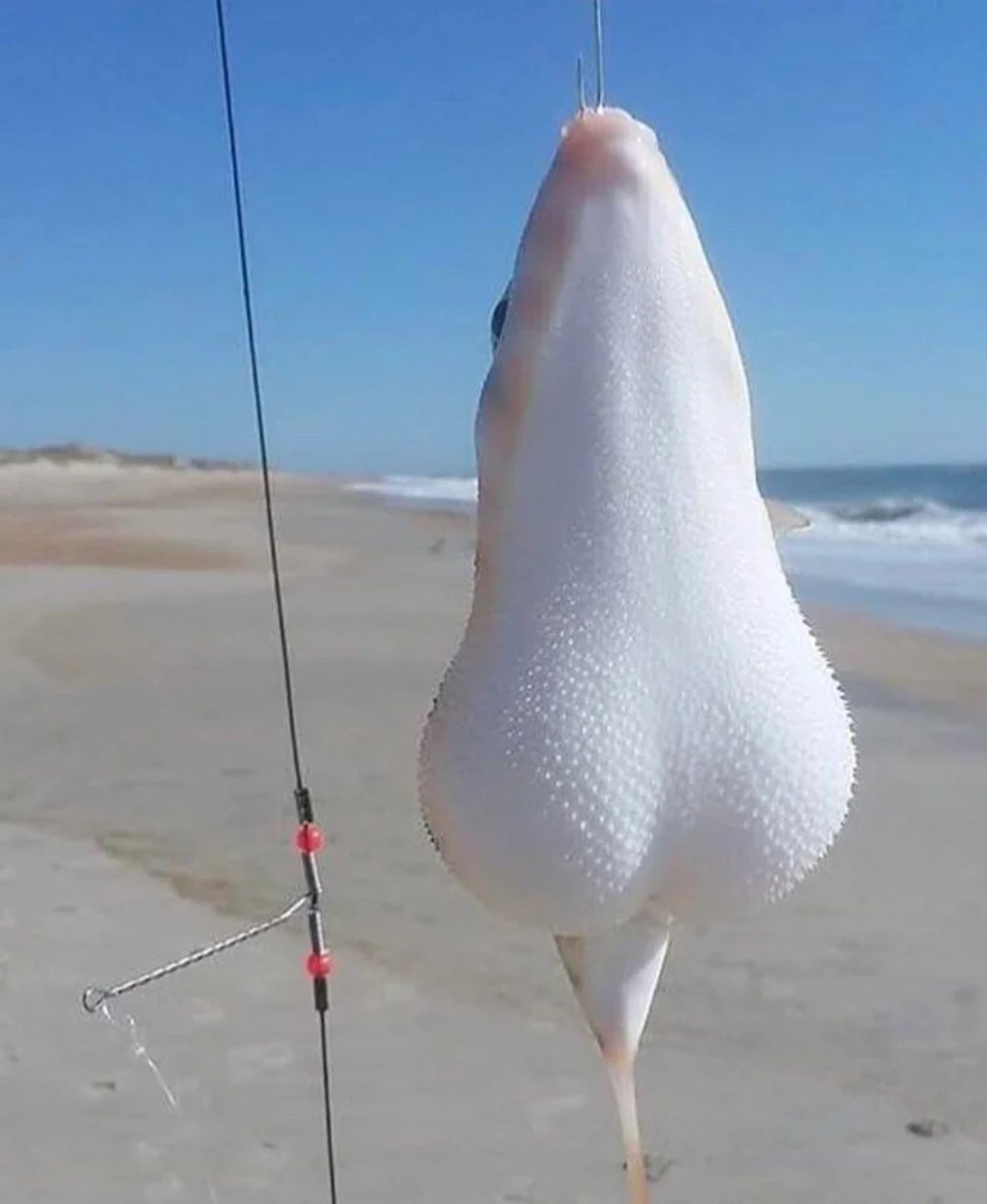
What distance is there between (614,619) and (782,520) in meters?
0.39

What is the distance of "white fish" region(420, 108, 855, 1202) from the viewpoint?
3.17 feet

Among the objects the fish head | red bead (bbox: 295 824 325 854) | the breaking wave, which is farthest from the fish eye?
the breaking wave

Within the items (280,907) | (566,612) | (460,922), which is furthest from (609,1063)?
(280,907)

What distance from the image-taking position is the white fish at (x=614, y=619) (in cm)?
97

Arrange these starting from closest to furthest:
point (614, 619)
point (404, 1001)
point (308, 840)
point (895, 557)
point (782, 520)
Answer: point (614, 619) < point (782, 520) < point (308, 840) < point (404, 1001) < point (895, 557)

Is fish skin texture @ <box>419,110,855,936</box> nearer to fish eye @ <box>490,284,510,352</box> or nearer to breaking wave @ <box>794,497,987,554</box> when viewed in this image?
fish eye @ <box>490,284,510,352</box>

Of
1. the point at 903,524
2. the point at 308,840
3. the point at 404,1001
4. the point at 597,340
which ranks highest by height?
the point at 597,340

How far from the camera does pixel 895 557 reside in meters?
19.1

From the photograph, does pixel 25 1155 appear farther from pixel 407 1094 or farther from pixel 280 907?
pixel 280 907

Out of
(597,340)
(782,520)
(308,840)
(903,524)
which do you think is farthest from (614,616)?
(903,524)

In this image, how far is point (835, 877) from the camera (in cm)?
543

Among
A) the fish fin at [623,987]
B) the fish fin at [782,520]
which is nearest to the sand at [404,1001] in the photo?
the fish fin at [782,520]

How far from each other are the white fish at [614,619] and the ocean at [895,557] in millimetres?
121

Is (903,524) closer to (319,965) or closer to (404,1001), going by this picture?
(404,1001)
